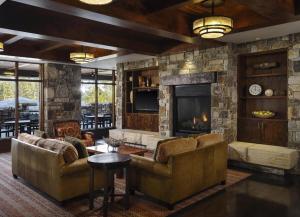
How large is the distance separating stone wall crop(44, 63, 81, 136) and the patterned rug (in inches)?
161

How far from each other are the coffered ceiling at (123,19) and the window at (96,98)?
3.29 m

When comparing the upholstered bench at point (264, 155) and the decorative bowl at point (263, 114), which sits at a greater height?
the decorative bowl at point (263, 114)

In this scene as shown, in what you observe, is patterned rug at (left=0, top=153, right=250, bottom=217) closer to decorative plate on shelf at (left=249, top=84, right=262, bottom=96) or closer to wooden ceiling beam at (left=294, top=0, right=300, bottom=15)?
decorative plate on shelf at (left=249, top=84, right=262, bottom=96)

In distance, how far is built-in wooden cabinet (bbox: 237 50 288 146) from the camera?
5750 millimetres

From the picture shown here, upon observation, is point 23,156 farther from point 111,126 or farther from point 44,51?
point 111,126

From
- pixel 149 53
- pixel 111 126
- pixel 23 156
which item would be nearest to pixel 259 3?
pixel 149 53

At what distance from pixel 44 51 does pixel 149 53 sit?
2855mm

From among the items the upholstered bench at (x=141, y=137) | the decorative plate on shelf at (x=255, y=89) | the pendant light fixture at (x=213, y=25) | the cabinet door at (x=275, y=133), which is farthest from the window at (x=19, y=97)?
the cabinet door at (x=275, y=133)

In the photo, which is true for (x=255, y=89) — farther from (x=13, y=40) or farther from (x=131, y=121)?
(x=13, y=40)

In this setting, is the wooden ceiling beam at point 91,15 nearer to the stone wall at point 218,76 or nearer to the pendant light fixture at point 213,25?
the pendant light fixture at point 213,25

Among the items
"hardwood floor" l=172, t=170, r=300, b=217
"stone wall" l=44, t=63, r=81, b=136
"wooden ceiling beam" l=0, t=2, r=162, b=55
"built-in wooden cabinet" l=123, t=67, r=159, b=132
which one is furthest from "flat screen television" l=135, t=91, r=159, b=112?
"hardwood floor" l=172, t=170, r=300, b=217

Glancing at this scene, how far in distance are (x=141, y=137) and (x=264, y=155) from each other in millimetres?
3592

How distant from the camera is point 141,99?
8602 millimetres

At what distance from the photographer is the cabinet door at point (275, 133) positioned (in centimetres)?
566
